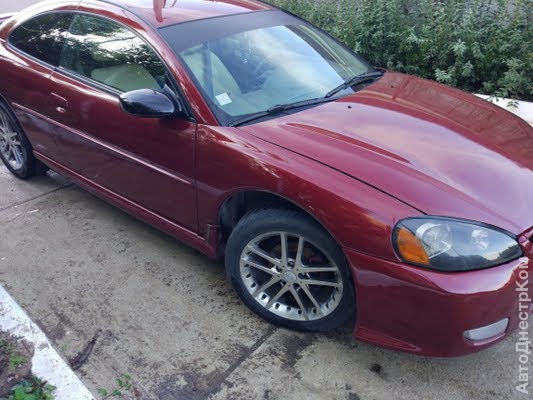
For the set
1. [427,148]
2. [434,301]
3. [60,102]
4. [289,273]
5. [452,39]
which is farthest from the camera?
[452,39]

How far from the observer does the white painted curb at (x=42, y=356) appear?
218 cm

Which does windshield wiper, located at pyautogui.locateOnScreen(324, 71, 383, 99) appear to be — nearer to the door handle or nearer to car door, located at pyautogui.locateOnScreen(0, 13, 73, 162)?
the door handle

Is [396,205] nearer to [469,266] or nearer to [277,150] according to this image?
[469,266]

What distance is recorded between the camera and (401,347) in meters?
2.12

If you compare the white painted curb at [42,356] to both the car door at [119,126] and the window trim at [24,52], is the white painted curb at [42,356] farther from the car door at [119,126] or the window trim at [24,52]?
the window trim at [24,52]

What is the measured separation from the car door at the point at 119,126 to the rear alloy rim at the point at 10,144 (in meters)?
0.91

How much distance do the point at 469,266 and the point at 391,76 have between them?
1716mm

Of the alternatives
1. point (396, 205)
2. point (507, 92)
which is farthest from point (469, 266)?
point (507, 92)

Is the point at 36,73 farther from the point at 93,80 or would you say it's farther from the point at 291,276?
the point at 291,276

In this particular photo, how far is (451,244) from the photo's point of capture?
6.36 ft

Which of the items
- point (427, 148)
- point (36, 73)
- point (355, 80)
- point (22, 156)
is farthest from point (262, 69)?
point (22, 156)

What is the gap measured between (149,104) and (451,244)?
1.58 meters

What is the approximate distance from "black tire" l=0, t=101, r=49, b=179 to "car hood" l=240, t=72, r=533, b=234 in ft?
7.86

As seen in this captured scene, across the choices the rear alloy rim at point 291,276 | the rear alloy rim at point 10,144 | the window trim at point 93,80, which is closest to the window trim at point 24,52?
the window trim at point 93,80
